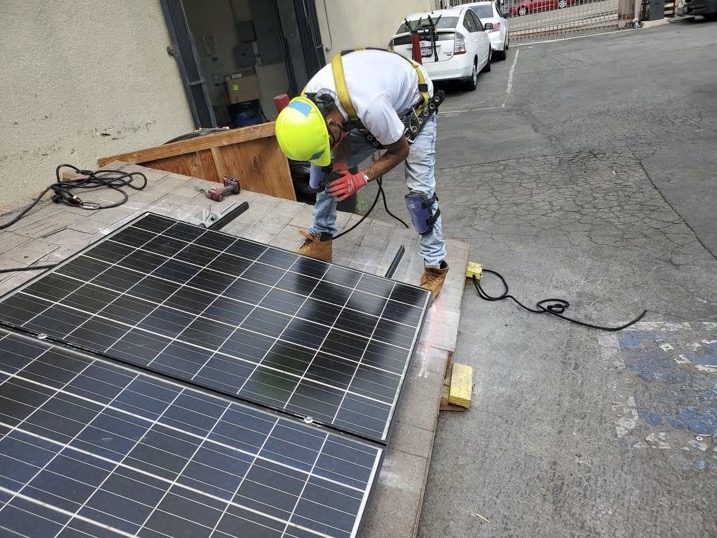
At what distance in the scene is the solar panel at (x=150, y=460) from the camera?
1.68m

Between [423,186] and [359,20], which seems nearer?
[423,186]

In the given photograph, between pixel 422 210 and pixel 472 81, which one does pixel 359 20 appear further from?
pixel 422 210

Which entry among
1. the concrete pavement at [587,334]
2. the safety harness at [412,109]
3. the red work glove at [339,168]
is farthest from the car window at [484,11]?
the red work glove at [339,168]

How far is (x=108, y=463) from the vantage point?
1.82 m

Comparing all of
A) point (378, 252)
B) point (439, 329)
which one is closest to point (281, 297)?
point (439, 329)

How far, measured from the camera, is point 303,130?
3.07m

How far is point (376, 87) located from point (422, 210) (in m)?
0.96

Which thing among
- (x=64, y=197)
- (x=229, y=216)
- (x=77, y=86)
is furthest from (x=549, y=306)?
(x=77, y=86)

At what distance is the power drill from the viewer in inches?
190

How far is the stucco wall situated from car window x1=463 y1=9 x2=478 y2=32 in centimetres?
833

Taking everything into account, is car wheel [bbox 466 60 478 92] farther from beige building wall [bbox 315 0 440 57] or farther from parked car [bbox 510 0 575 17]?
parked car [bbox 510 0 575 17]

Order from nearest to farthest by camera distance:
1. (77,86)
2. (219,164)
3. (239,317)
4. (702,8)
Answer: (239,317) → (77,86) → (219,164) → (702,8)

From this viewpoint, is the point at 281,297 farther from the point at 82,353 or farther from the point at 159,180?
the point at 159,180

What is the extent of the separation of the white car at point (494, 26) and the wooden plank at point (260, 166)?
11552 millimetres
